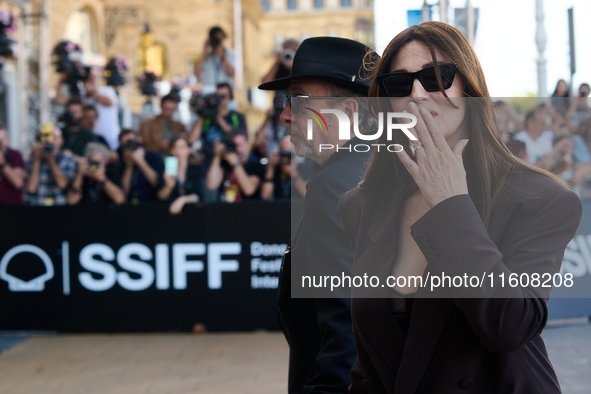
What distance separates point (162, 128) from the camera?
838cm

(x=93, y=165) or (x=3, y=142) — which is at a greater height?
(x=3, y=142)

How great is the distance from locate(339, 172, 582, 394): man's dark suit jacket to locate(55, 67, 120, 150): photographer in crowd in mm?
7749

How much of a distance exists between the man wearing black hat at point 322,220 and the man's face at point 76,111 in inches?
270

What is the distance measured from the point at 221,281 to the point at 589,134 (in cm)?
385

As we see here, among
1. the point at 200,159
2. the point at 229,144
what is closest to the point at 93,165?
the point at 200,159

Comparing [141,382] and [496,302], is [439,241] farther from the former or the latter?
[141,382]

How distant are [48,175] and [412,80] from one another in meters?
6.70

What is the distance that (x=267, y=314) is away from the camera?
20.9ft

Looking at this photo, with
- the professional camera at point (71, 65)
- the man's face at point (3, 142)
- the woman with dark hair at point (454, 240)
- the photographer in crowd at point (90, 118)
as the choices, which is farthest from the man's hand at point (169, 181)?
the woman with dark hair at point (454, 240)

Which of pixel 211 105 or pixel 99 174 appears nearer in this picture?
pixel 99 174

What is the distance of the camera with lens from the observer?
6.95m

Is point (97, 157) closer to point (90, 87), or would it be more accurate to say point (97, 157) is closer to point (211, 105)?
point (211, 105)

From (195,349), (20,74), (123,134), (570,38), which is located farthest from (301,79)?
(20,74)

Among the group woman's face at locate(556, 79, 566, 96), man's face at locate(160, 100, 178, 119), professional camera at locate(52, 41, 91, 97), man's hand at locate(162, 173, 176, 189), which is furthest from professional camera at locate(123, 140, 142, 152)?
woman's face at locate(556, 79, 566, 96)
